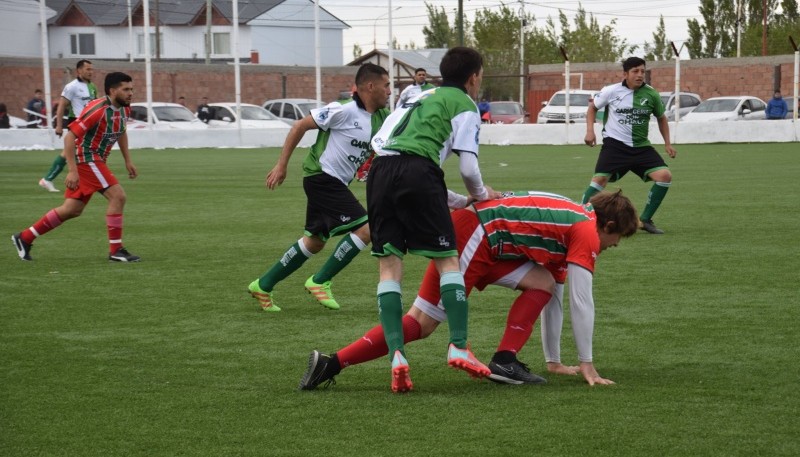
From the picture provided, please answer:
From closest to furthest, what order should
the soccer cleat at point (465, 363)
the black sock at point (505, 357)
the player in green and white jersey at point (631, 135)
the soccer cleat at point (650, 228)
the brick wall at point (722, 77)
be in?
the soccer cleat at point (465, 363) < the black sock at point (505, 357) < the soccer cleat at point (650, 228) < the player in green and white jersey at point (631, 135) < the brick wall at point (722, 77)

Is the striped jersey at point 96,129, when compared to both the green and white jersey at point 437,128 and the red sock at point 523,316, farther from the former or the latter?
the red sock at point 523,316

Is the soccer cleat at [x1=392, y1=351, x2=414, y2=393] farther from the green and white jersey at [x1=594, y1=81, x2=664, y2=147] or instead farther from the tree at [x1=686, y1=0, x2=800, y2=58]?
the tree at [x1=686, y1=0, x2=800, y2=58]

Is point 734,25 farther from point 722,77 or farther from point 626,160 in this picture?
point 626,160

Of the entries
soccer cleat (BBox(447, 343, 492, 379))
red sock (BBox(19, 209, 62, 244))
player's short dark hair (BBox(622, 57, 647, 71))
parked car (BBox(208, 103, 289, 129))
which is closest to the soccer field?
soccer cleat (BBox(447, 343, 492, 379))

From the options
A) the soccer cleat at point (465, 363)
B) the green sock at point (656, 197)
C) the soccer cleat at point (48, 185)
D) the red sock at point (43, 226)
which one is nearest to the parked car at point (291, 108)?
the soccer cleat at point (48, 185)

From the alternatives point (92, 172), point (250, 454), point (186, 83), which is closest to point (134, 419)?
point (250, 454)

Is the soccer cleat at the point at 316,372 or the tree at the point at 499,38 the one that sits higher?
the tree at the point at 499,38

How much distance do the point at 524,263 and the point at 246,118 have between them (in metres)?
34.4

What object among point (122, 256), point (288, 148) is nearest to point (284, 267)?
point (288, 148)

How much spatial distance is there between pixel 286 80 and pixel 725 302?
4863 centimetres

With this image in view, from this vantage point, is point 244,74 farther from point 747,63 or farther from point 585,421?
point 585,421

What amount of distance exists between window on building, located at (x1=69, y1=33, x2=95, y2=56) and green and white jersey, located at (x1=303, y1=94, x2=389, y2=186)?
76.9 m

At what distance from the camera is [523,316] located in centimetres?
576

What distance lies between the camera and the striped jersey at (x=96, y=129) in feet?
35.3
